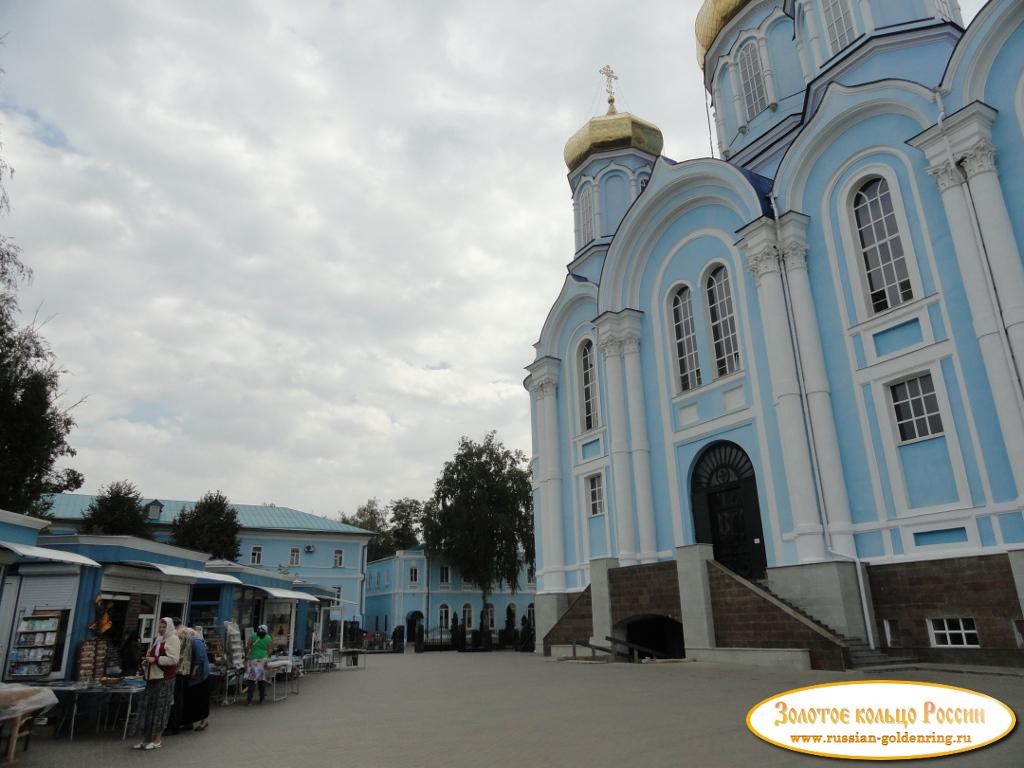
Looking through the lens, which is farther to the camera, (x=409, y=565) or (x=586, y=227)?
(x=409, y=565)

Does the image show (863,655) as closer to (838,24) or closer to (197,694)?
(197,694)

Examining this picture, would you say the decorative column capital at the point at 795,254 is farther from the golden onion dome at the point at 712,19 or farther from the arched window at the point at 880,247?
the golden onion dome at the point at 712,19

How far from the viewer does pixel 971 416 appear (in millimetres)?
12320

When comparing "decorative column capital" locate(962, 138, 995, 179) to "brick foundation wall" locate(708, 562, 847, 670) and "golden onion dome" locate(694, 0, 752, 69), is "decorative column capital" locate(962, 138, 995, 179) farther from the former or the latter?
"golden onion dome" locate(694, 0, 752, 69)

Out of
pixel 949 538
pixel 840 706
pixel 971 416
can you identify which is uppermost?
pixel 971 416

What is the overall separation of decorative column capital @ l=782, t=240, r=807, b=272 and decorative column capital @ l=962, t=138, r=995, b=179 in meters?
3.66

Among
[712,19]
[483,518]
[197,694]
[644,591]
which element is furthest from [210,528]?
[712,19]

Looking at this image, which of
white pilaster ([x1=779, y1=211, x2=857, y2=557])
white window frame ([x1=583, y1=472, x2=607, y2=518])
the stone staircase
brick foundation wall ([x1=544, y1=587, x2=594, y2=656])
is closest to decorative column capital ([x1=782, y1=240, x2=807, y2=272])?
white pilaster ([x1=779, y1=211, x2=857, y2=557])

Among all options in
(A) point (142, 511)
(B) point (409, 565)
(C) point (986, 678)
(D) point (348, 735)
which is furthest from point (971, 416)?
(B) point (409, 565)

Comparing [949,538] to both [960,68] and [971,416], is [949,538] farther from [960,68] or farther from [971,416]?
[960,68]

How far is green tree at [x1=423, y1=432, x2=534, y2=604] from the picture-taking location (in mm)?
41375

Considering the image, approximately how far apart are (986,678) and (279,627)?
16841mm

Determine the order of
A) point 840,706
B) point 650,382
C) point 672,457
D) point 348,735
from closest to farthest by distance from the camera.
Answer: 1. point 840,706
2. point 348,735
3. point 672,457
4. point 650,382

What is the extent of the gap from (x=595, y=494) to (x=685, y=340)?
5.85 metres
